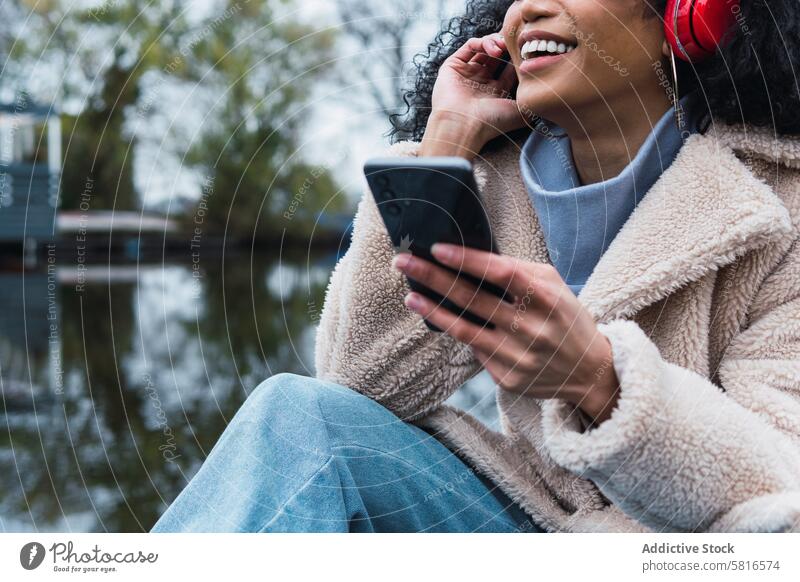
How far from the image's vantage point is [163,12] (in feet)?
3.47

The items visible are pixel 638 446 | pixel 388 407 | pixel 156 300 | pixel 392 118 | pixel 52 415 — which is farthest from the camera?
pixel 156 300

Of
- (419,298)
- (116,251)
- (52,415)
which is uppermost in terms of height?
(419,298)

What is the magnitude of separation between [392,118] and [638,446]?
522 millimetres

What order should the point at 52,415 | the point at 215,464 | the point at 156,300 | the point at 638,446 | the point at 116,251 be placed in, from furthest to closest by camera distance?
the point at 116,251 → the point at 156,300 → the point at 52,415 → the point at 215,464 → the point at 638,446

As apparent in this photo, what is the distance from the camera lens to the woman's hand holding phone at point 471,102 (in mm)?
894

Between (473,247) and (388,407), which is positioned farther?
(388,407)

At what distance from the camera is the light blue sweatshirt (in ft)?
2.75

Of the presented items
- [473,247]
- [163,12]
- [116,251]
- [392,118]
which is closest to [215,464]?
[473,247]

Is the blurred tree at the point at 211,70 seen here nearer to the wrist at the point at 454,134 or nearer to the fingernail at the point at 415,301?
the wrist at the point at 454,134

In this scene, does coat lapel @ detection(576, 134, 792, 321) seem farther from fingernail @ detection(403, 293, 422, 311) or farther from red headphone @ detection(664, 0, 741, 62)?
fingernail @ detection(403, 293, 422, 311)

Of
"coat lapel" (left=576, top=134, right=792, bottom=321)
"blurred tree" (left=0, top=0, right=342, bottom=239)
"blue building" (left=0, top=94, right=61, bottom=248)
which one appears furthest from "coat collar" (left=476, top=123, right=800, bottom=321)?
"blue building" (left=0, top=94, right=61, bottom=248)
